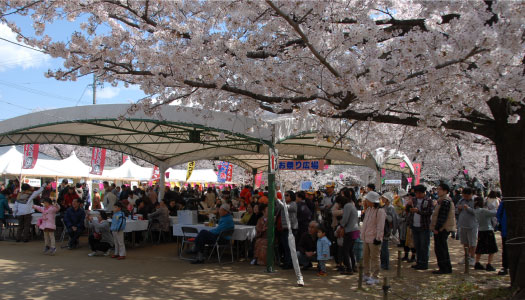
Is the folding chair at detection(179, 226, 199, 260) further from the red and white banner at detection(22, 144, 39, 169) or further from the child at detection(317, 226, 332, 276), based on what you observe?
the red and white banner at detection(22, 144, 39, 169)

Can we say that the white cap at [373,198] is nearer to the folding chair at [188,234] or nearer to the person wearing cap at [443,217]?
the person wearing cap at [443,217]

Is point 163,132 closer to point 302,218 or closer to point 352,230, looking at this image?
point 302,218

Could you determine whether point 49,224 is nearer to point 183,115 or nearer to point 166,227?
point 166,227

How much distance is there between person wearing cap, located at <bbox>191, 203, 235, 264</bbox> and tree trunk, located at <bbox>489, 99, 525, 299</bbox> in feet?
Answer: 17.6

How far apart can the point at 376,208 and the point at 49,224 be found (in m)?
7.36

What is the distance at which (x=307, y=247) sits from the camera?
27.8 ft

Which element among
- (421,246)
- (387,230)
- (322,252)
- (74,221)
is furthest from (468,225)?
(74,221)

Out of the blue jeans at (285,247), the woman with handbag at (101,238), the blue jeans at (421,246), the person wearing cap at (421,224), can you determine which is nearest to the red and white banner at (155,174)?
the woman with handbag at (101,238)

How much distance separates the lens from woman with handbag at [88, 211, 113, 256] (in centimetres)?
976

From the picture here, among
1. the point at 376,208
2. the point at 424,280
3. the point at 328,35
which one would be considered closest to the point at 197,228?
the point at 376,208

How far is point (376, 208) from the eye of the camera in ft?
23.6

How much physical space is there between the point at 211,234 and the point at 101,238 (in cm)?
290

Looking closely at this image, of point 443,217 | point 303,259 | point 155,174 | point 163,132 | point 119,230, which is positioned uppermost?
point 163,132

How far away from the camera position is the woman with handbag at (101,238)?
9.76 m
